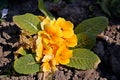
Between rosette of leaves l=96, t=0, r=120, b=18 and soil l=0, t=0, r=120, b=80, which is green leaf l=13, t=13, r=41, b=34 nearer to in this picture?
soil l=0, t=0, r=120, b=80

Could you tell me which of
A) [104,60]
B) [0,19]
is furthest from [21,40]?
[104,60]

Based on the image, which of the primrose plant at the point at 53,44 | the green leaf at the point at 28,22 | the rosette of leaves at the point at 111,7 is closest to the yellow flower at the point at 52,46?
the primrose plant at the point at 53,44

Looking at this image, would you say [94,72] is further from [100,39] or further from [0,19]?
[0,19]

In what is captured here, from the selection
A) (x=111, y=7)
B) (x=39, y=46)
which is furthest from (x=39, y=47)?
(x=111, y=7)

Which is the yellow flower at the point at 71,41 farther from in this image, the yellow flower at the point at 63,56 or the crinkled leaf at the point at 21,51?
the crinkled leaf at the point at 21,51

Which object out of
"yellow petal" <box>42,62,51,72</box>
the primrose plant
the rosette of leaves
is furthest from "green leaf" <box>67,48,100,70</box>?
the rosette of leaves

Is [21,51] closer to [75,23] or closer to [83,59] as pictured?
[83,59]

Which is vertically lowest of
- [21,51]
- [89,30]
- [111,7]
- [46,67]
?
[46,67]
